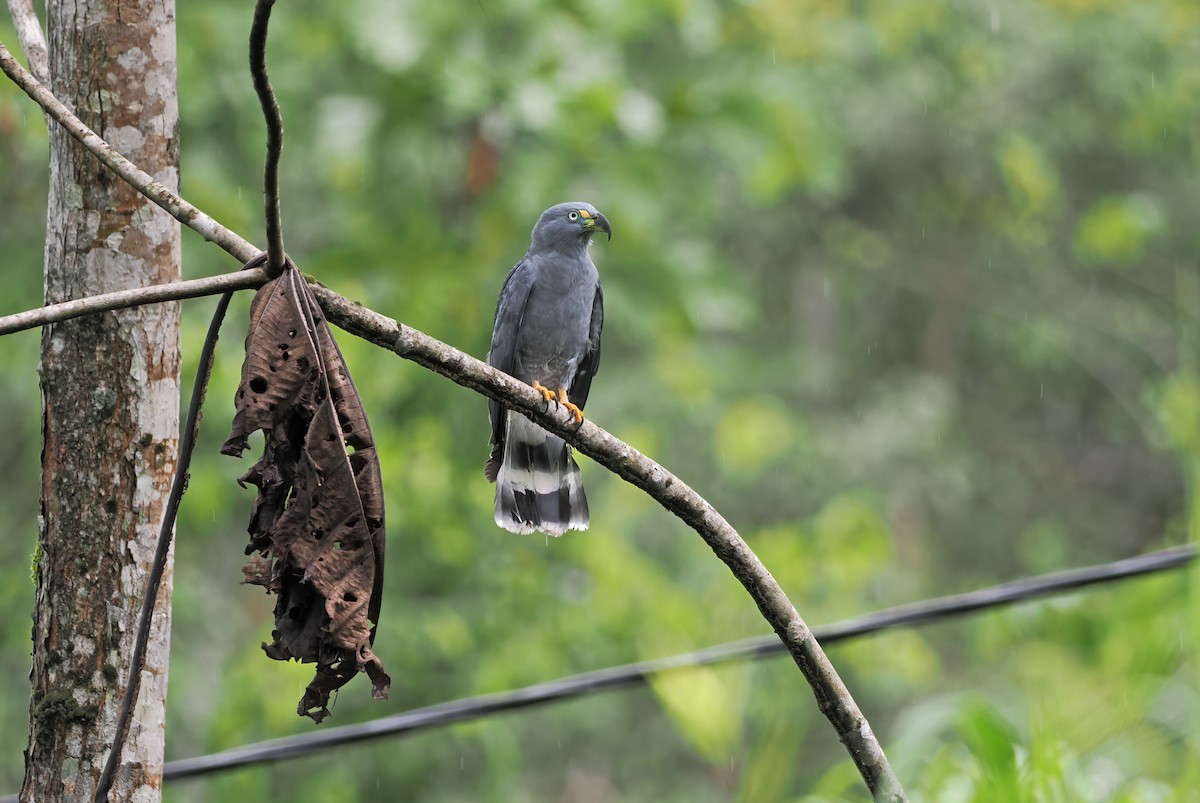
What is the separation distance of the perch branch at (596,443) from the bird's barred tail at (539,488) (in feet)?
4.63

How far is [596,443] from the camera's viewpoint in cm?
185

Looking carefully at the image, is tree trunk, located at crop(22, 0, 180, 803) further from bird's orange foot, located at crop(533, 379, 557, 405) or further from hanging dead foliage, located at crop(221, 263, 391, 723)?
bird's orange foot, located at crop(533, 379, 557, 405)

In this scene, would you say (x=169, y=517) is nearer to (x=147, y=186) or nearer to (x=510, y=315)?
(x=147, y=186)

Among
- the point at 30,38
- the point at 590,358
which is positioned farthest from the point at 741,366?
the point at 30,38

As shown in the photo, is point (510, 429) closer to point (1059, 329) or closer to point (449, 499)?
point (449, 499)

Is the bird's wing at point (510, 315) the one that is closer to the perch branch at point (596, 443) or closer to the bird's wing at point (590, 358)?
the bird's wing at point (590, 358)

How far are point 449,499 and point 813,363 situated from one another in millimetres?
7320

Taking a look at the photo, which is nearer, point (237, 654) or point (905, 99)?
point (237, 654)

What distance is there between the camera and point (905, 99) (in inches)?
459

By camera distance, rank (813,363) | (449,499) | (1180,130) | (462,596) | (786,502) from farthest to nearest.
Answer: (813,363) → (786,502) → (1180,130) → (462,596) → (449,499)

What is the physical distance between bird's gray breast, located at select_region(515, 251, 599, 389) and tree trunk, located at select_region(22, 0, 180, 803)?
2.32 metres

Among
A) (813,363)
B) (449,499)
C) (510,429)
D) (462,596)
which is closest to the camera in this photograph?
(510,429)

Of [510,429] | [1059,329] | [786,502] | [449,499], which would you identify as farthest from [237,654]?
[1059,329]

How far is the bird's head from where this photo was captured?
4062 mm
